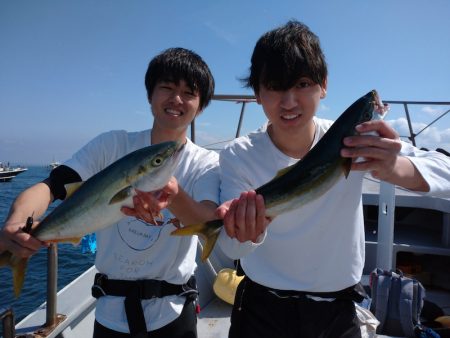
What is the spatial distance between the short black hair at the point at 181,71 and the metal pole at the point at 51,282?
218 centimetres

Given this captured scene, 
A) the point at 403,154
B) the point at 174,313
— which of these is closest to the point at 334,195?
the point at 403,154

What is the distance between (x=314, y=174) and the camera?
2.47 metres

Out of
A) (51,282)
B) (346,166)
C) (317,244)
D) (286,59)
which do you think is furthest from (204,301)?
(286,59)

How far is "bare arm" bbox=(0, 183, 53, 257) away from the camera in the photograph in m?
2.46

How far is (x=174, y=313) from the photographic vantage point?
311cm

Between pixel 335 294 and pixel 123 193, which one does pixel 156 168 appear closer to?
pixel 123 193

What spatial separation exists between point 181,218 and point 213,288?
3842mm

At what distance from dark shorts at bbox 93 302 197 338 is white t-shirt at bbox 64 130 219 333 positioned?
6cm

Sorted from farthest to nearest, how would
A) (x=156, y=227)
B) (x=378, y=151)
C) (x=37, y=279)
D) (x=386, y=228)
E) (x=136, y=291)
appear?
(x=37, y=279) → (x=386, y=228) → (x=156, y=227) → (x=136, y=291) → (x=378, y=151)

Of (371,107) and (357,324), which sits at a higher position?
(371,107)

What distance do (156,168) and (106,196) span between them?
466mm

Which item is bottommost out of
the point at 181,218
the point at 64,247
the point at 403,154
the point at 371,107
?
the point at 64,247

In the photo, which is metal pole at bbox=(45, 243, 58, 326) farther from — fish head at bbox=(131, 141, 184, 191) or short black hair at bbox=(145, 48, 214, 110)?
short black hair at bbox=(145, 48, 214, 110)

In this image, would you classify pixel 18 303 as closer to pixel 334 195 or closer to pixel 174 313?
pixel 174 313
